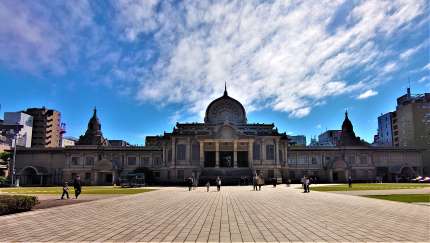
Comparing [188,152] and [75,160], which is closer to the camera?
[188,152]

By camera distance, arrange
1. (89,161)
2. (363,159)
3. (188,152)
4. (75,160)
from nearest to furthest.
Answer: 1. (188,152)
2. (75,160)
3. (89,161)
4. (363,159)

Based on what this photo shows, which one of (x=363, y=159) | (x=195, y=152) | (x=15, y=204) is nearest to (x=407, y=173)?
(x=363, y=159)

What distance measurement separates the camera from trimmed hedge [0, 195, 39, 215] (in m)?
21.6

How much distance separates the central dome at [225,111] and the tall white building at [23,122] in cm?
8411

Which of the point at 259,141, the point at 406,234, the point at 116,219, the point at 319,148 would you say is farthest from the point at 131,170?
the point at 406,234

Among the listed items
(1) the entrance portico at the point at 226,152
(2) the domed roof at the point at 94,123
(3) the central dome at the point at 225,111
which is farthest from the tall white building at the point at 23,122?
(1) the entrance portico at the point at 226,152

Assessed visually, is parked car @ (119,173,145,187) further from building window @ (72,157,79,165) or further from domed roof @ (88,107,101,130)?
domed roof @ (88,107,101,130)

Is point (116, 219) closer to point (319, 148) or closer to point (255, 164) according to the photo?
point (255, 164)

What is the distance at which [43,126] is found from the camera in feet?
553

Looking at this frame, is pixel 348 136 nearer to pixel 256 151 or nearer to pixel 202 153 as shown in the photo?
pixel 256 151

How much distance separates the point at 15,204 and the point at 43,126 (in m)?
160

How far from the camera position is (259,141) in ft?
316

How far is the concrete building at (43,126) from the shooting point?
168 m

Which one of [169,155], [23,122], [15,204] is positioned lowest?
[15,204]
